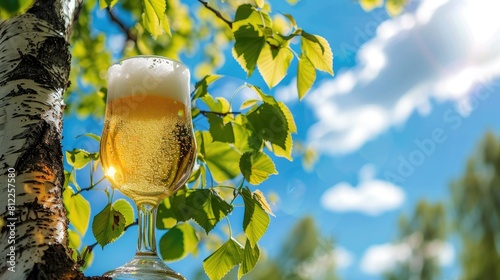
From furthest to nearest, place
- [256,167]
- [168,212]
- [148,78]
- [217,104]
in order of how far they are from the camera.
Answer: [217,104] < [168,212] < [256,167] < [148,78]

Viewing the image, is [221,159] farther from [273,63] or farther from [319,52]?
[319,52]

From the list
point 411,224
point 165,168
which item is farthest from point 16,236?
point 411,224

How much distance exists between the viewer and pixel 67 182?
207 centimetres

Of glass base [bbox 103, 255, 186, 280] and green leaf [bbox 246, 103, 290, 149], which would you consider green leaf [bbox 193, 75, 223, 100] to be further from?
glass base [bbox 103, 255, 186, 280]

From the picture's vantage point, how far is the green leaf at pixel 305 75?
205 cm

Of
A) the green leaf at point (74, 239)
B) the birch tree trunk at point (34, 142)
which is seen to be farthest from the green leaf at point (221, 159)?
the green leaf at point (74, 239)

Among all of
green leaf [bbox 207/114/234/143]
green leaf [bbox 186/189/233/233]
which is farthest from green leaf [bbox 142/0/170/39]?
green leaf [bbox 186/189/233/233]

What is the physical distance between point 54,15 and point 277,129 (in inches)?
31.9

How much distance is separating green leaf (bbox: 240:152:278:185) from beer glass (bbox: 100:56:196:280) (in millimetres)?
245

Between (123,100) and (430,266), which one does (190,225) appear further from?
(430,266)

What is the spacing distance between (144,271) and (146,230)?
18cm

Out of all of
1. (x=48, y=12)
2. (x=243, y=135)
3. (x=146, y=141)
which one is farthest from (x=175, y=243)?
(x=48, y=12)

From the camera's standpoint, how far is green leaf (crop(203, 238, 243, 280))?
1.71 m

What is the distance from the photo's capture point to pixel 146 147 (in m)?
1.50
